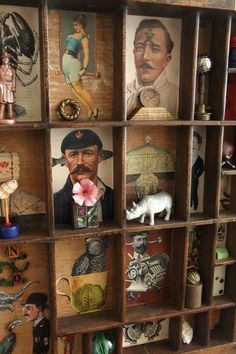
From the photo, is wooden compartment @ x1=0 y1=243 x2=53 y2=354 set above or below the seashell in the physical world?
below

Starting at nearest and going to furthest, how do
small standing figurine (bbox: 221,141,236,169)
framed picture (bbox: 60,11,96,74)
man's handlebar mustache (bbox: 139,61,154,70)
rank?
framed picture (bbox: 60,11,96,74) < man's handlebar mustache (bbox: 139,61,154,70) < small standing figurine (bbox: 221,141,236,169)

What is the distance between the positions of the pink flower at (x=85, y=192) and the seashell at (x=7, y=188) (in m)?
0.23

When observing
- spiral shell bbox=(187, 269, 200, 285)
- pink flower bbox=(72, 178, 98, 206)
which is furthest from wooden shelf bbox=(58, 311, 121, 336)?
pink flower bbox=(72, 178, 98, 206)

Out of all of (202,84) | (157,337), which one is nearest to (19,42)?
(202,84)

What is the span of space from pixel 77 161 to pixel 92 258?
45 centimetres

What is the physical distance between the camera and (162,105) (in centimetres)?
153

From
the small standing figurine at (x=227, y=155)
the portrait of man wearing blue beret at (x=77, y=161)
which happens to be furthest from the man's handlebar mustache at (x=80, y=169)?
the small standing figurine at (x=227, y=155)

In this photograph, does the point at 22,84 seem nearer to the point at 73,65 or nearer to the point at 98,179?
the point at 73,65

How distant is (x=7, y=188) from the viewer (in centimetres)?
131

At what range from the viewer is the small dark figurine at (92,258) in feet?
5.12

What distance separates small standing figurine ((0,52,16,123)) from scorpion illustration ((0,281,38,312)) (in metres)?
0.73

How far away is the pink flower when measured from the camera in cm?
139

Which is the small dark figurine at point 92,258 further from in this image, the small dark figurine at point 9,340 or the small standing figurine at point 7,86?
the small standing figurine at point 7,86

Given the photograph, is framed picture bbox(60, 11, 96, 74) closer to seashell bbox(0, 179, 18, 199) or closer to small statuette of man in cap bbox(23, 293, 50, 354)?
seashell bbox(0, 179, 18, 199)
